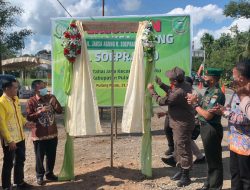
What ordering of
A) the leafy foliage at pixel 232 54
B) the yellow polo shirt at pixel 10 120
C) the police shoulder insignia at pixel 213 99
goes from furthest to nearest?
1. the leafy foliage at pixel 232 54
2. the yellow polo shirt at pixel 10 120
3. the police shoulder insignia at pixel 213 99

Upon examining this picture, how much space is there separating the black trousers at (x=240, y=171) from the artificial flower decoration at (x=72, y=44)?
3.03 metres

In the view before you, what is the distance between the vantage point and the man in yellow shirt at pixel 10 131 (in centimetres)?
519

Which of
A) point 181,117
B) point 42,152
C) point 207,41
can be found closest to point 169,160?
point 181,117

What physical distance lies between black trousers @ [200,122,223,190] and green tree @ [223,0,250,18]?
4785cm

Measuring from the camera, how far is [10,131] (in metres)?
5.35


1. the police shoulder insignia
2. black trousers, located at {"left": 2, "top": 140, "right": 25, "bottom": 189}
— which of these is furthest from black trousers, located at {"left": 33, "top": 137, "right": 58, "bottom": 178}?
the police shoulder insignia

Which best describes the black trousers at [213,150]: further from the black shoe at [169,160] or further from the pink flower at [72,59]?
the pink flower at [72,59]

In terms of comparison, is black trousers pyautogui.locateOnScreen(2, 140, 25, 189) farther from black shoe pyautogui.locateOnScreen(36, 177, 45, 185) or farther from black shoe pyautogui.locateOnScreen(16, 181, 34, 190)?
black shoe pyautogui.locateOnScreen(36, 177, 45, 185)

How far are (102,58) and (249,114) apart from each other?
21.9ft

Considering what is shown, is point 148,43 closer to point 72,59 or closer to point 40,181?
point 72,59

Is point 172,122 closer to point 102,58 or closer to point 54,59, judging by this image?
point 102,58

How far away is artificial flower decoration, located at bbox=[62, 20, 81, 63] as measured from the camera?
232 inches

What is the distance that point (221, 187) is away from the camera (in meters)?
5.45

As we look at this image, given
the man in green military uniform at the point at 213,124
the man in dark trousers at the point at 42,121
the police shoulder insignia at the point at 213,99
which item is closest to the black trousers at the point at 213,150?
the man in green military uniform at the point at 213,124
